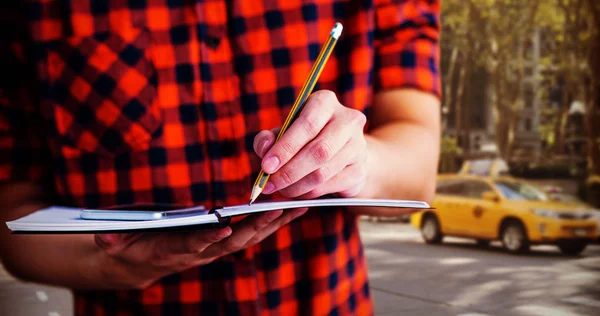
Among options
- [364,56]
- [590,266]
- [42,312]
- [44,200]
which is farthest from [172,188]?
[42,312]

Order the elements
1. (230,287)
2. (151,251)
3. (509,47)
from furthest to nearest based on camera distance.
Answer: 1. (509,47)
2. (230,287)
3. (151,251)

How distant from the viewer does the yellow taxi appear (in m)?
1.92

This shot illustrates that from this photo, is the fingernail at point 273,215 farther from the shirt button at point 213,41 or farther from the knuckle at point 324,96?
the shirt button at point 213,41

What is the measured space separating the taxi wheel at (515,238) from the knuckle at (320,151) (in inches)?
66.0

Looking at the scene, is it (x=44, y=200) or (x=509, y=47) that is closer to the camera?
(x=44, y=200)

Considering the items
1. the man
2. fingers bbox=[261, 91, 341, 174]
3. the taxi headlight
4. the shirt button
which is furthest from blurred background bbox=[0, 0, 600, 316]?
fingers bbox=[261, 91, 341, 174]

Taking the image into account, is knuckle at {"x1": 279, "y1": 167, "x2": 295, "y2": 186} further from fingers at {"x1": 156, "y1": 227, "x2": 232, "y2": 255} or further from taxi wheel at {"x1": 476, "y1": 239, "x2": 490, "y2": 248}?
taxi wheel at {"x1": 476, "y1": 239, "x2": 490, "y2": 248}

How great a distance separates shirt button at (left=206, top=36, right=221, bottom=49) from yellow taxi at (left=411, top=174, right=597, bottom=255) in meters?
1.54

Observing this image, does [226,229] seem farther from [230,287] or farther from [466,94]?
[466,94]

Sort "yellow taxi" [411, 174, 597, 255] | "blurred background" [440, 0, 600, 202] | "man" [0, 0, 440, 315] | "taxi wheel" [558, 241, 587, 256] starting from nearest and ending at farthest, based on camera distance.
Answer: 1. "man" [0, 0, 440, 315]
2. "taxi wheel" [558, 241, 587, 256]
3. "yellow taxi" [411, 174, 597, 255]
4. "blurred background" [440, 0, 600, 202]

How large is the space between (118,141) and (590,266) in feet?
5.18

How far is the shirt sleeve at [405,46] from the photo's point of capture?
0.83 m

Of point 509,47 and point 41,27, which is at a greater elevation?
point 509,47

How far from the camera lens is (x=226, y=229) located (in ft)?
1.53
